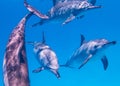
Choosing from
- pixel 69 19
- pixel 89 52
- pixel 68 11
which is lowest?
pixel 89 52

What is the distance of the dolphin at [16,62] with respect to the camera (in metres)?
5.84

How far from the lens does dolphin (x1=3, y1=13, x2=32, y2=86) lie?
5844 mm

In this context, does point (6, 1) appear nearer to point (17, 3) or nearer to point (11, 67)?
point (17, 3)

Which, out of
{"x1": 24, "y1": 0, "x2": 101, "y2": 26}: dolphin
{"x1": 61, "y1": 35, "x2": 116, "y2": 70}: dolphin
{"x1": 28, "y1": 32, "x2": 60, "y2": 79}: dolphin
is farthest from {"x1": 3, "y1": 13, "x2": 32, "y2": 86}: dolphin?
{"x1": 24, "y1": 0, "x2": 101, "y2": 26}: dolphin

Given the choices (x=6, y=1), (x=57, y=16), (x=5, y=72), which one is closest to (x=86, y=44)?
(x=57, y=16)

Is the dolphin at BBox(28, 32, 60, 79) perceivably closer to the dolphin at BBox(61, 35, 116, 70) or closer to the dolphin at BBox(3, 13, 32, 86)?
the dolphin at BBox(61, 35, 116, 70)

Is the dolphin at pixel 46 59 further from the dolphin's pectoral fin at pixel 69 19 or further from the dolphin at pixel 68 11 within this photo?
the dolphin's pectoral fin at pixel 69 19

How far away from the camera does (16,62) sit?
6.18m

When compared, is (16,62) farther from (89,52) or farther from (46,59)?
(89,52)

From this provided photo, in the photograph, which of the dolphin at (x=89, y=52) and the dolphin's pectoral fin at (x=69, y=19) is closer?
the dolphin's pectoral fin at (x=69, y=19)

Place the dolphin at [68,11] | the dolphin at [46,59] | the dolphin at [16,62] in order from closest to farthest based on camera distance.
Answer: the dolphin at [16,62]
the dolphin at [46,59]
the dolphin at [68,11]

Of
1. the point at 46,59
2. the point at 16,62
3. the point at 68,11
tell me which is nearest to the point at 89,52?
the point at 46,59

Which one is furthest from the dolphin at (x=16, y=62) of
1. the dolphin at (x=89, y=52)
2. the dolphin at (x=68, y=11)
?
the dolphin at (x=68, y=11)

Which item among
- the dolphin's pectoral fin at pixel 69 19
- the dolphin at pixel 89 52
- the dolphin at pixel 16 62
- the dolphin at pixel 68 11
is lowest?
the dolphin at pixel 89 52
